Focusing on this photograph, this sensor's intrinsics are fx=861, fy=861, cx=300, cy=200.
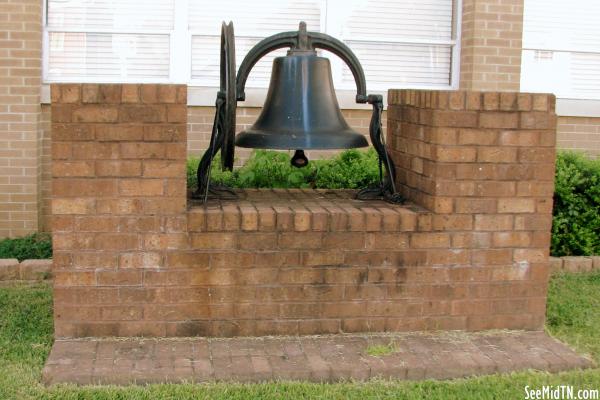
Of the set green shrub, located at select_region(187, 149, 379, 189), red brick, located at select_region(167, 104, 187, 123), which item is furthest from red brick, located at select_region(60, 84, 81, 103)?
green shrub, located at select_region(187, 149, 379, 189)

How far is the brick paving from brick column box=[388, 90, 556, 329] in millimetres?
331

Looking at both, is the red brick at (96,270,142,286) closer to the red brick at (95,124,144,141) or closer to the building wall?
the red brick at (95,124,144,141)

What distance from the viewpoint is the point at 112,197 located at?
15.1 feet

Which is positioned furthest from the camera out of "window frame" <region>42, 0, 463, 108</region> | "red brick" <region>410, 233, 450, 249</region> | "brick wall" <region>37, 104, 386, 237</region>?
"window frame" <region>42, 0, 463, 108</region>

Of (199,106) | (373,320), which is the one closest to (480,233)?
(373,320)

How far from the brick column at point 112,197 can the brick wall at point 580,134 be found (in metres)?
5.58

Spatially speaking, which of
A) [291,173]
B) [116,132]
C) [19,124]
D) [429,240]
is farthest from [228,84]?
[19,124]

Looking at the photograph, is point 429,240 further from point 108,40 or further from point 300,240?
point 108,40

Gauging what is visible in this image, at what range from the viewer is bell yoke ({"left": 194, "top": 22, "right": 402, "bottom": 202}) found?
500 centimetres

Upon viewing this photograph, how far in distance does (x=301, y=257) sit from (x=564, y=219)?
3467 millimetres

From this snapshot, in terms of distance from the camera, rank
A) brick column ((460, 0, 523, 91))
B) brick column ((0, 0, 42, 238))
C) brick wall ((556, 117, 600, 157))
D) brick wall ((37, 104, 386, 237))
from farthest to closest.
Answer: brick wall ((556, 117, 600, 157)) < brick column ((460, 0, 523, 91)) < brick wall ((37, 104, 386, 237)) < brick column ((0, 0, 42, 238))

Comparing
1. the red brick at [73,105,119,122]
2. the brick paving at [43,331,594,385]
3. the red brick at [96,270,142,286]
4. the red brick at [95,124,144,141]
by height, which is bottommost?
the brick paving at [43,331,594,385]

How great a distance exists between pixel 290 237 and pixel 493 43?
15.5 feet

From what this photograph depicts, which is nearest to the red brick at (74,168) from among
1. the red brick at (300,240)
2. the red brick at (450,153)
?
the red brick at (300,240)
